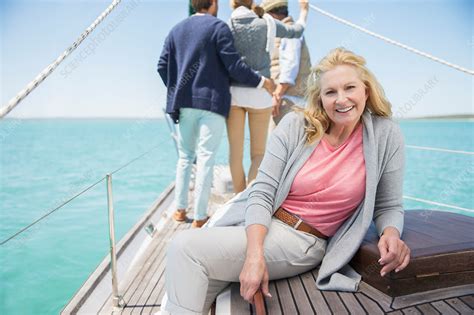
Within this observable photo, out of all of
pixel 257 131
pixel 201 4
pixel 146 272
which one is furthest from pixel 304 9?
pixel 146 272

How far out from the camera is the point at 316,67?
4.21ft

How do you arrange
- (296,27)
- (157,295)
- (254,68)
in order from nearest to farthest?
(157,295), (254,68), (296,27)

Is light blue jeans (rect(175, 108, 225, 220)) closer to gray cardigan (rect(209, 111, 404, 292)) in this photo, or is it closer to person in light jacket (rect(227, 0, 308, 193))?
person in light jacket (rect(227, 0, 308, 193))

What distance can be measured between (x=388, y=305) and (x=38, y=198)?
17.2 metres

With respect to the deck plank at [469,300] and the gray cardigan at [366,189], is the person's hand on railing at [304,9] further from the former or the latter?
the deck plank at [469,300]

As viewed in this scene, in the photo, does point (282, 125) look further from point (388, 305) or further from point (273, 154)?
point (388, 305)

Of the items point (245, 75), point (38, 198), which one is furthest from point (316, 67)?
point (38, 198)

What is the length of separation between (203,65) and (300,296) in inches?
60.3

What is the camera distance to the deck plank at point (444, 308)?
1.00 meters

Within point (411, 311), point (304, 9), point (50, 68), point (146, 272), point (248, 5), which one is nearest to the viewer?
point (411, 311)

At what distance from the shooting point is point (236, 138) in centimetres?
251

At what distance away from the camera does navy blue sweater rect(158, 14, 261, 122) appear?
2.17 meters

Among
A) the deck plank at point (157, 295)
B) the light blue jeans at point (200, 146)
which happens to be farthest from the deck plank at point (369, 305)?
the light blue jeans at point (200, 146)

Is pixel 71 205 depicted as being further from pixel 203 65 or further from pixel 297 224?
pixel 297 224
